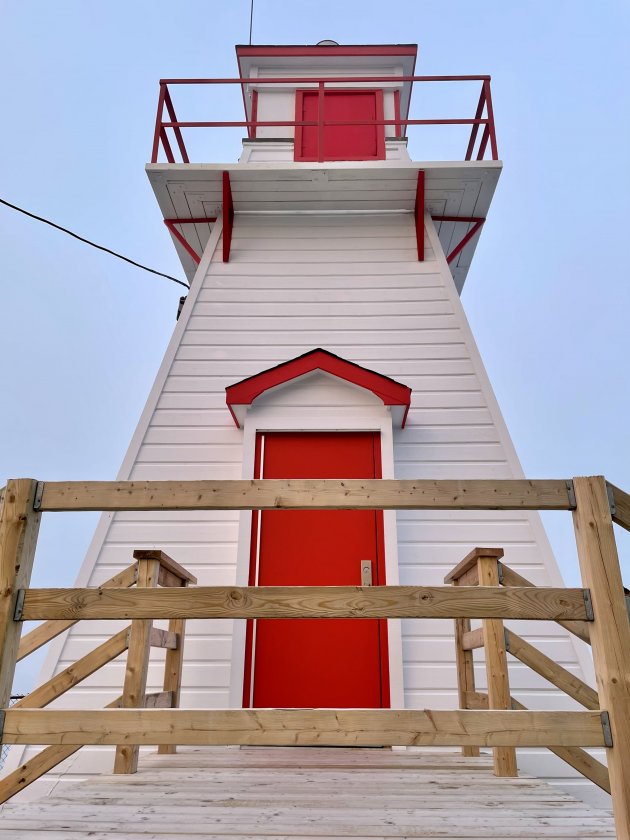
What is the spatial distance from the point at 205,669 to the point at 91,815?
2.43 metres

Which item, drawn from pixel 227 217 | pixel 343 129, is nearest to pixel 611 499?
pixel 227 217

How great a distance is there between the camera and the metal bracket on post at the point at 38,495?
104 inches

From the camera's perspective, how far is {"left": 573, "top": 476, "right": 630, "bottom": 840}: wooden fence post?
2.24 meters

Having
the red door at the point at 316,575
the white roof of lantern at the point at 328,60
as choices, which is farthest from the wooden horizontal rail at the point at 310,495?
the white roof of lantern at the point at 328,60

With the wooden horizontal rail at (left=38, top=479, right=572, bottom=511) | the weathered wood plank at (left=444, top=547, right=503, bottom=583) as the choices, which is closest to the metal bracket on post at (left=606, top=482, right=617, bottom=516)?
the wooden horizontal rail at (left=38, top=479, right=572, bottom=511)

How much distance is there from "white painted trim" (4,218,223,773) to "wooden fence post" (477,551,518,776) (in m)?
3.20

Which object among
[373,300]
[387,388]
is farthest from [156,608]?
[373,300]

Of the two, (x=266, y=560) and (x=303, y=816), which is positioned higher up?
(x=266, y=560)

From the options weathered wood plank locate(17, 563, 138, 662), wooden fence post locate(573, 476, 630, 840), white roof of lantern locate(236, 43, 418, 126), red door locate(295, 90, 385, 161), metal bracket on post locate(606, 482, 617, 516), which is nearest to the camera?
wooden fence post locate(573, 476, 630, 840)

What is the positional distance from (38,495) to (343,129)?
7.25 meters

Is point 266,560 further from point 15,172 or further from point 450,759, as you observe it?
point 15,172

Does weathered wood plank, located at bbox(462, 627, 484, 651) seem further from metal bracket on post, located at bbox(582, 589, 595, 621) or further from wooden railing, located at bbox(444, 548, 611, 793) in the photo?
metal bracket on post, located at bbox(582, 589, 595, 621)

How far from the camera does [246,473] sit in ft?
18.3

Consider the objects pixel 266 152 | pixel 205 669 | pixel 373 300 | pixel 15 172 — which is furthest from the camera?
pixel 15 172
